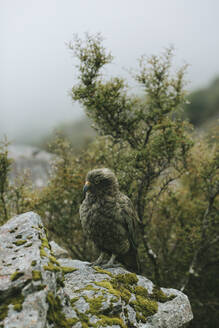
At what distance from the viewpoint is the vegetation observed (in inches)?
350

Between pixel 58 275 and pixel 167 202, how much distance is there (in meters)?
8.21

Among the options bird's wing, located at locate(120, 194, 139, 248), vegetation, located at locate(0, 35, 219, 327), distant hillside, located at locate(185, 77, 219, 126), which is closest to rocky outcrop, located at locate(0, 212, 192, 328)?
bird's wing, located at locate(120, 194, 139, 248)

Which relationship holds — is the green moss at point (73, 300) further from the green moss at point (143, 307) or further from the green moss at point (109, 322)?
the green moss at point (143, 307)

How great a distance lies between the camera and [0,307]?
12.3ft

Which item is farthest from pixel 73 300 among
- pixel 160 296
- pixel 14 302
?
pixel 160 296

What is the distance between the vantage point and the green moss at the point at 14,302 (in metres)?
3.64

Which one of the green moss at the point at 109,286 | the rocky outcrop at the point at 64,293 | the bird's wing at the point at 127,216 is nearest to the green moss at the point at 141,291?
the rocky outcrop at the point at 64,293

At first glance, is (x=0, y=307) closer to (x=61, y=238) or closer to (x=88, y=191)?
(x=88, y=191)

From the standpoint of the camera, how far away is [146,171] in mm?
9812

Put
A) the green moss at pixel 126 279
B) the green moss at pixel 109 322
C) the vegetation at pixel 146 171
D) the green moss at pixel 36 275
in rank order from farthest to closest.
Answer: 1. the vegetation at pixel 146 171
2. the green moss at pixel 126 279
3. the green moss at pixel 109 322
4. the green moss at pixel 36 275

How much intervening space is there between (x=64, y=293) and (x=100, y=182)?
285cm

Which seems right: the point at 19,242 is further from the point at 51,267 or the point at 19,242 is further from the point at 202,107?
the point at 202,107

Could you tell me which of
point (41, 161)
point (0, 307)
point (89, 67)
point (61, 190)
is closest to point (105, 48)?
point (89, 67)

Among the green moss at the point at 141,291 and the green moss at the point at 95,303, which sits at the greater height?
the green moss at the point at 95,303
